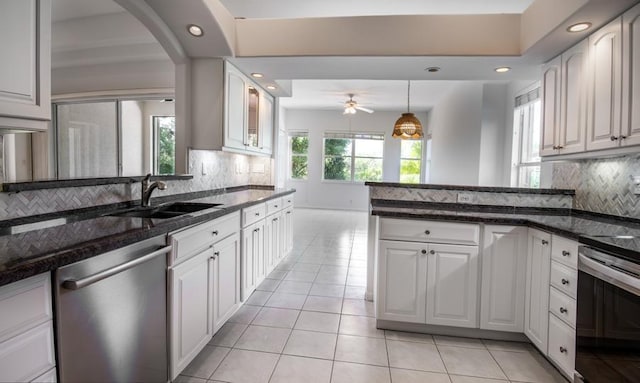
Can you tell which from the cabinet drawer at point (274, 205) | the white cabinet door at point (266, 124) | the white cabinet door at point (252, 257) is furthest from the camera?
the white cabinet door at point (266, 124)

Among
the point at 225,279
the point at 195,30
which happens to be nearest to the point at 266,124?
the point at 195,30

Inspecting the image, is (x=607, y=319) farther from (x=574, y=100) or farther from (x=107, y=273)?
(x=107, y=273)

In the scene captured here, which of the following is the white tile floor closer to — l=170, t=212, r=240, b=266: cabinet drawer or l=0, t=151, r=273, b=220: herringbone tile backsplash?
l=170, t=212, r=240, b=266: cabinet drawer

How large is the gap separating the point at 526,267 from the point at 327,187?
741 centimetres

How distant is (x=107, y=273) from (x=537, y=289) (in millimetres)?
2408

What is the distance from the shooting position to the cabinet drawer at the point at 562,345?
70.0 inches

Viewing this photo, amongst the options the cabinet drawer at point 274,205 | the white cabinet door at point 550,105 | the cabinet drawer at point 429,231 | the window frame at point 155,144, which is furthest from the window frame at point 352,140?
the cabinet drawer at point 429,231

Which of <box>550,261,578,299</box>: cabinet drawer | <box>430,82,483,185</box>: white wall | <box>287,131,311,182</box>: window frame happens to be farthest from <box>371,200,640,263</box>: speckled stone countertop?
<box>287,131,311,182</box>: window frame

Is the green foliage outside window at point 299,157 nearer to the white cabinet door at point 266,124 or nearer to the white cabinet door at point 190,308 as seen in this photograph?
the white cabinet door at point 266,124

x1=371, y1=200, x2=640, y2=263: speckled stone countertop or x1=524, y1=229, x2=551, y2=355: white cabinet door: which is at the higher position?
x1=371, y1=200, x2=640, y2=263: speckled stone countertop

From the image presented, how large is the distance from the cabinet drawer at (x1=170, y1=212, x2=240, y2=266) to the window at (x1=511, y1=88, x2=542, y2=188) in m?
3.76

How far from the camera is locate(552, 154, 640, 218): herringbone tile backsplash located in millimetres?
2166

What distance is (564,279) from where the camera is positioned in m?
1.86

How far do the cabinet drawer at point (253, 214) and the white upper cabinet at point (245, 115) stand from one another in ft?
2.10
